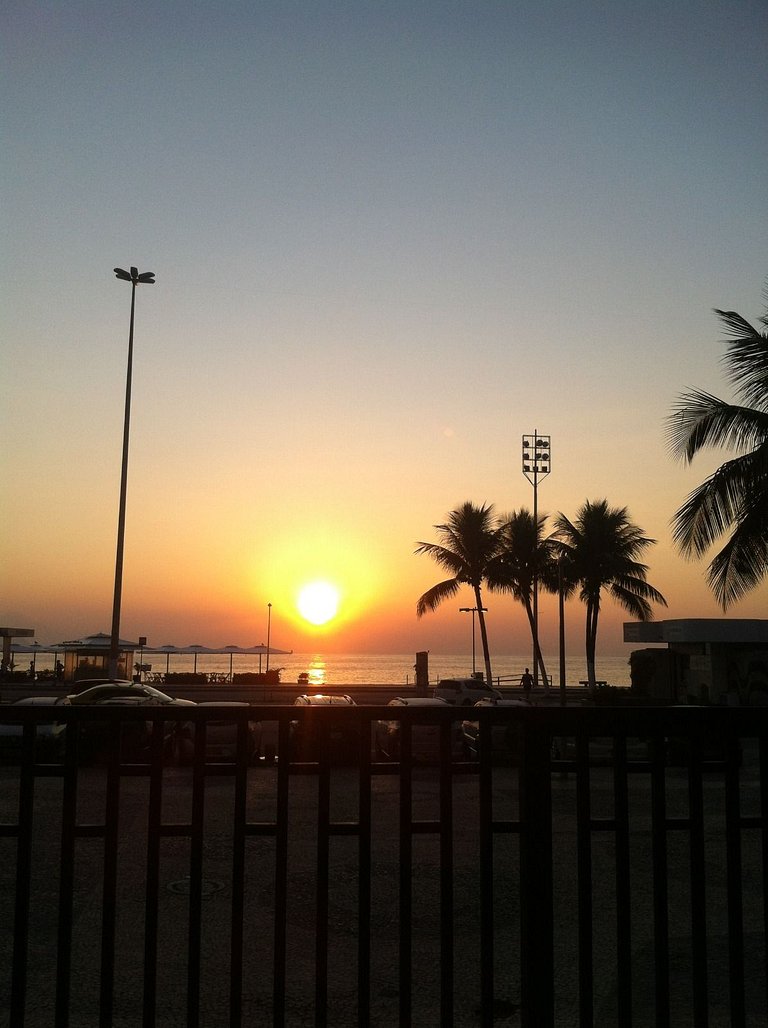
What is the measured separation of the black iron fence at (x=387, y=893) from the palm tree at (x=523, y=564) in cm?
3559

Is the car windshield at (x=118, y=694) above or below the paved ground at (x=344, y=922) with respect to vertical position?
above

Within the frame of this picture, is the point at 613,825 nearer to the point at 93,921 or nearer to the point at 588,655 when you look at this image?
the point at 93,921

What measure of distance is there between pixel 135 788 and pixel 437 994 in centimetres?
1058

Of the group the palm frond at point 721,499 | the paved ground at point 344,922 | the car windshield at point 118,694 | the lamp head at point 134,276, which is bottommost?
the paved ground at point 344,922

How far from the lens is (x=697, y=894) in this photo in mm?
4535

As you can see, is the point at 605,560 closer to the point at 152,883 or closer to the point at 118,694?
the point at 118,694

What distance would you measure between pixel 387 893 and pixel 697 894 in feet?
17.5

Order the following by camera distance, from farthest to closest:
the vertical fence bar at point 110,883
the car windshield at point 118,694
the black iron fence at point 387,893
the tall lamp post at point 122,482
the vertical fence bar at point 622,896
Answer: the tall lamp post at point 122,482, the car windshield at point 118,694, the vertical fence bar at point 622,896, the black iron fence at point 387,893, the vertical fence bar at point 110,883

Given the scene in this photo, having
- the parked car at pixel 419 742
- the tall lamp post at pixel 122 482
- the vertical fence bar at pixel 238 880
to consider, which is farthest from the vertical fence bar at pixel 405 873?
the tall lamp post at pixel 122 482

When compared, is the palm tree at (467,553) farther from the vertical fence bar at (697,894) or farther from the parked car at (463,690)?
the vertical fence bar at (697,894)

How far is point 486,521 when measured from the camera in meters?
49.3

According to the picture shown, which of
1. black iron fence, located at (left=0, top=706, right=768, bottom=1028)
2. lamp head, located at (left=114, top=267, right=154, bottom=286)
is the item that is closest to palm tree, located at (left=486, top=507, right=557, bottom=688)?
lamp head, located at (left=114, top=267, right=154, bottom=286)

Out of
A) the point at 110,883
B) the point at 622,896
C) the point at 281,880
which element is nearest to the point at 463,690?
the point at 622,896

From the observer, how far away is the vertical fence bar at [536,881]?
4.27 meters
